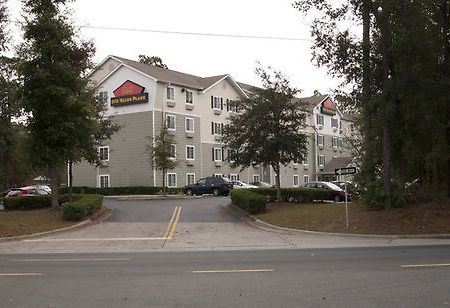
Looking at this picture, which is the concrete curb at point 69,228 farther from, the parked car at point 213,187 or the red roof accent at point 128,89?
the red roof accent at point 128,89

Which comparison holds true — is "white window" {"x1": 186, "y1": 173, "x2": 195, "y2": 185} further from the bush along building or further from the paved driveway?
the paved driveway

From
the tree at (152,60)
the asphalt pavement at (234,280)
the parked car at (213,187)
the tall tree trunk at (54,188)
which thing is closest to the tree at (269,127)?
the tall tree trunk at (54,188)

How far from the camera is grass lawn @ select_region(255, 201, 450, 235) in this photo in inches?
781

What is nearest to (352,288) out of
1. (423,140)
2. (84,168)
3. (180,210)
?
(423,140)

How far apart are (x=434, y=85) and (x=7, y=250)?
15711 millimetres

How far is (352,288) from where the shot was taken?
8766 millimetres

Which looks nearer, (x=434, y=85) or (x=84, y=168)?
(x=434, y=85)

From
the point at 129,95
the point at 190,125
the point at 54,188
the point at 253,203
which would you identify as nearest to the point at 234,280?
the point at 253,203

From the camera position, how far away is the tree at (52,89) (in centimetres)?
2528

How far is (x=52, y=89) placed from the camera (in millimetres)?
25016

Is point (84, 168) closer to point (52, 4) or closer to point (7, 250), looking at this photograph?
point (52, 4)

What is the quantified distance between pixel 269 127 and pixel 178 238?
9996 millimetres

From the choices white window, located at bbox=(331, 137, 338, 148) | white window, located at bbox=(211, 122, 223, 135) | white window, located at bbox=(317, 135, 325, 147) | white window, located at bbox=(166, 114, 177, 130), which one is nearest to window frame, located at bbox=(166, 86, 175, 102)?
white window, located at bbox=(166, 114, 177, 130)

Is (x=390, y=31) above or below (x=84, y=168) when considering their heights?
above
